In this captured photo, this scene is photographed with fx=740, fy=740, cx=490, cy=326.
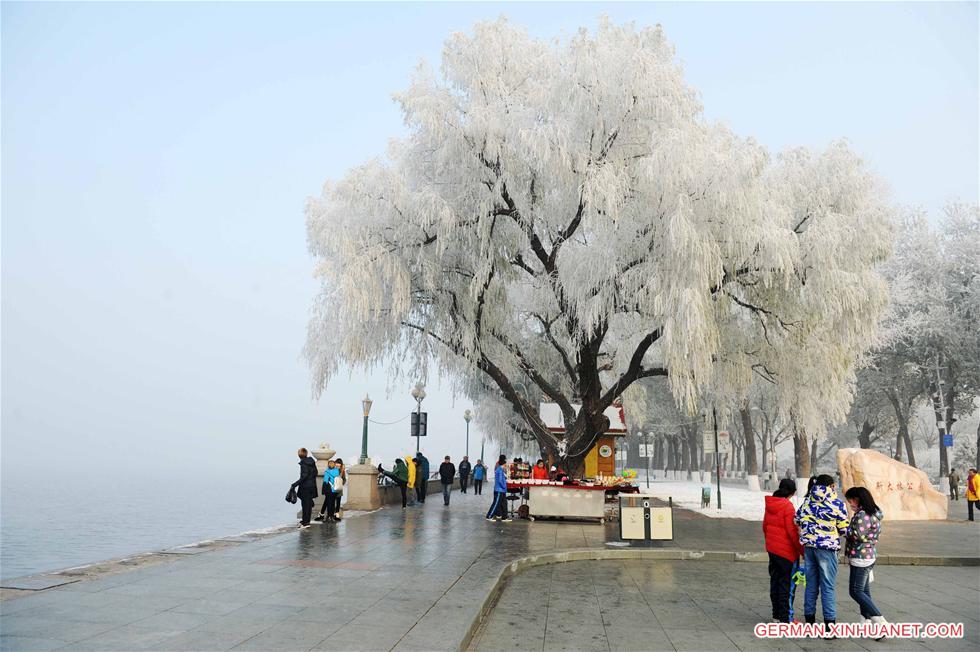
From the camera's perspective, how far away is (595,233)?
63.0 feet

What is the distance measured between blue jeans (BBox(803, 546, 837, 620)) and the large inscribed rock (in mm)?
17375

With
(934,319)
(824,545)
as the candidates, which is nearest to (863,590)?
(824,545)

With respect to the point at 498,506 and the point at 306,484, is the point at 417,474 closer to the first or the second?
the point at 498,506

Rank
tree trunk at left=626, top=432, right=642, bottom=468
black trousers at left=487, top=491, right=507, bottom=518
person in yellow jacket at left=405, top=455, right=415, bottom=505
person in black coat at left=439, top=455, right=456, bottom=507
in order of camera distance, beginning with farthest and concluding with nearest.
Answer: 1. tree trunk at left=626, top=432, right=642, bottom=468
2. person in yellow jacket at left=405, top=455, right=415, bottom=505
3. person in black coat at left=439, top=455, right=456, bottom=507
4. black trousers at left=487, top=491, right=507, bottom=518

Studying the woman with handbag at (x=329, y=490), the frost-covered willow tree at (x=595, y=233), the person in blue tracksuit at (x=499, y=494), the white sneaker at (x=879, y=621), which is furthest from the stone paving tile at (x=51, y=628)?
the person in blue tracksuit at (x=499, y=494)

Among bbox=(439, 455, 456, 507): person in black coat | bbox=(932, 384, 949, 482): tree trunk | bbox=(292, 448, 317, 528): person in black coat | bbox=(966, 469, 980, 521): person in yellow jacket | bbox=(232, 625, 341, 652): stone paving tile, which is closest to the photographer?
bbox=(232, 625, 341, 652): stone paving tile

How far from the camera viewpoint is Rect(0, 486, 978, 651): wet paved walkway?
6.82 metres

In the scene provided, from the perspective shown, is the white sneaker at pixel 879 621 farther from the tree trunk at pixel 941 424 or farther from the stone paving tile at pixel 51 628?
the tree trunk at pixel 941 424

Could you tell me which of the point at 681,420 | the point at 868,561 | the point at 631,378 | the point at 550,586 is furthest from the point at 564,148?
the point at 681,420

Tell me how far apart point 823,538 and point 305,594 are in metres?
5.92

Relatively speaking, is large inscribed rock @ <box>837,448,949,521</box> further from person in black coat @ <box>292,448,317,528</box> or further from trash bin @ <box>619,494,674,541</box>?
person in black coat @ <box>292,448,317,528</box>

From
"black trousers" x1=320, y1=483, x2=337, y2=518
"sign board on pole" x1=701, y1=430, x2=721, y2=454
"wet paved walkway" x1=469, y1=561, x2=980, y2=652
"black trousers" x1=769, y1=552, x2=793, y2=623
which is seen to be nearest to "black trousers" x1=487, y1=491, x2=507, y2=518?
"black trousers" x1=320, y1=483, x2=337, y2=518

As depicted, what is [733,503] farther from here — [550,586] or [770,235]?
[550,586]

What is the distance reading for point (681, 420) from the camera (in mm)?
55188
